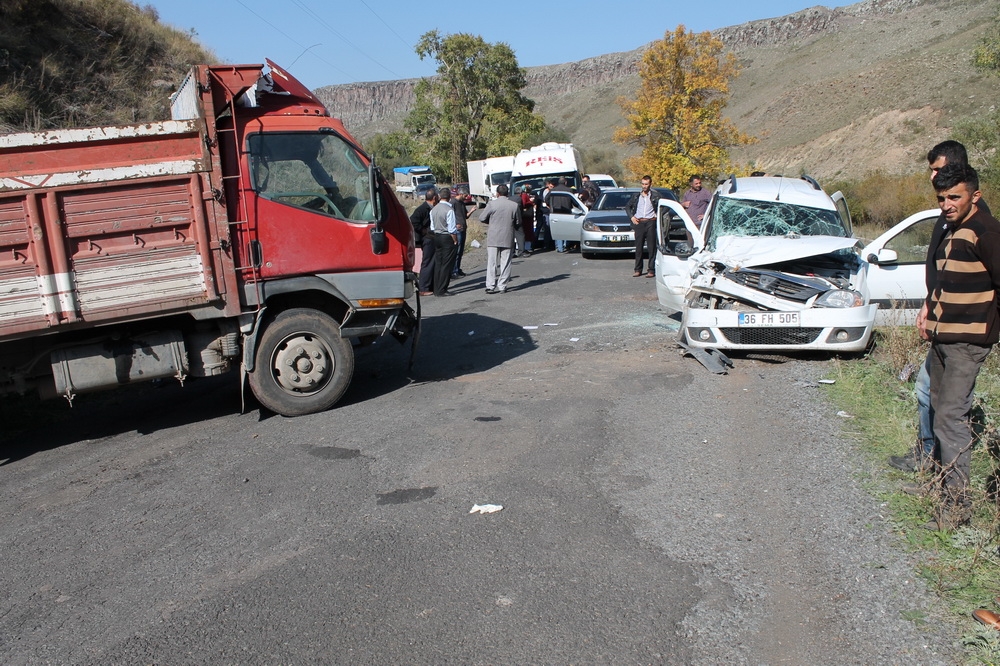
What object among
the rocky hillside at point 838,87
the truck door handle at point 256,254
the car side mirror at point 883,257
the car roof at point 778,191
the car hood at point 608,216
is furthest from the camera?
the rocky hillside at point 838,87

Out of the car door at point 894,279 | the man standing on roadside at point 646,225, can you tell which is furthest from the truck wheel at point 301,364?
the man standing on roadside at point 646,225


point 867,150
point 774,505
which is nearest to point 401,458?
point 774,505

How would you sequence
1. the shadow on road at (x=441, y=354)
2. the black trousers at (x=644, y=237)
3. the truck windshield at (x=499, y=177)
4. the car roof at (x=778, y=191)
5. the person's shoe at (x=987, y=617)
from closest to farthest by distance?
the person's shoe at (x=987, y=617)
the shadow on road at (x=441, y=354)
the car roof at (x=778, y=191)
the black trousers at (x=644, y=237)
the truck windshield at (x=499, y=177)

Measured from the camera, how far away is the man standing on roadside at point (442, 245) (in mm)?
14023

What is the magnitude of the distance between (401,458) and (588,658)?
2.90 metres

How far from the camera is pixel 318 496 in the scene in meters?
5.29

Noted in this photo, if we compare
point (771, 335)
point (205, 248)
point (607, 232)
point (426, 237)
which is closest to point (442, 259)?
point (426, 237)

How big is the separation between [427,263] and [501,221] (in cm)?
164

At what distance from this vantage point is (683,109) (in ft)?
95.2

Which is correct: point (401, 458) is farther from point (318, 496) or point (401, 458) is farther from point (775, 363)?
point (775, 363)

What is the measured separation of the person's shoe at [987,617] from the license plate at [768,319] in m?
4.75

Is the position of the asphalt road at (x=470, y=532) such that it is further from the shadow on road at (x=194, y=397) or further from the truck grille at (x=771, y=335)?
the truck grille at (x=771, y=335)

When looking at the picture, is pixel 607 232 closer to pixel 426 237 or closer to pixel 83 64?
pixel 426 237

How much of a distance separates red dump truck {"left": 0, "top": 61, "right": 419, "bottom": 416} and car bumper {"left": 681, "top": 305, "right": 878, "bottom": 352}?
318 centimetres
